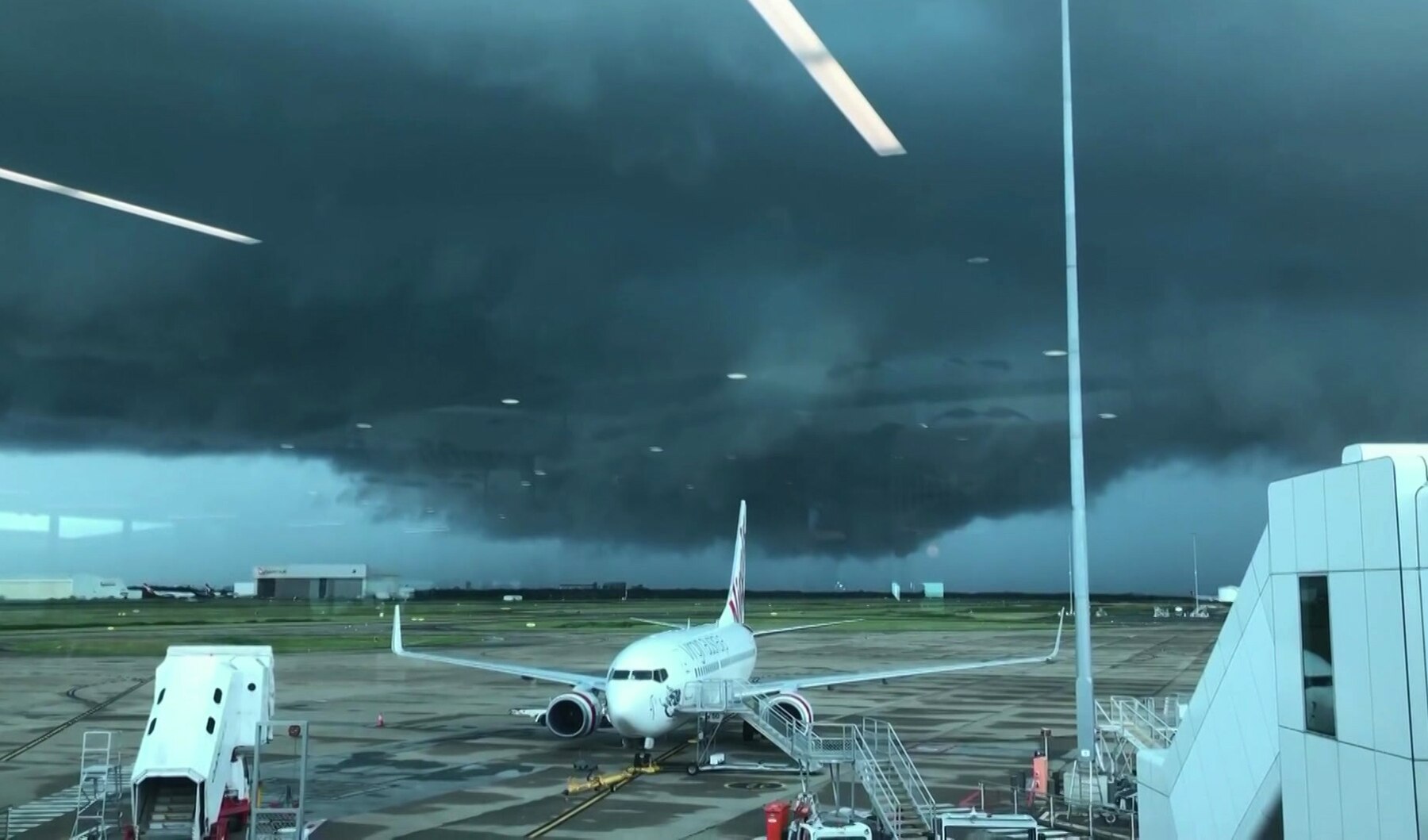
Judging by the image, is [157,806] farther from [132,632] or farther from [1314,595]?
[132,632]

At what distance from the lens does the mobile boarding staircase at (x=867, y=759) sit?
23453 millimetres

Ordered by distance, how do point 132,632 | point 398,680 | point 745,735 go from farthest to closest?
point 132,632, point 398,680, point 745,735

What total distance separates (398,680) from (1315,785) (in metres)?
67.6

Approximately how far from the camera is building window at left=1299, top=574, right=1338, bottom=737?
11.0 m

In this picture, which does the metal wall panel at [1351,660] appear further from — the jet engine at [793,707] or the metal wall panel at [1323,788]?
the jet engine at [793,707]

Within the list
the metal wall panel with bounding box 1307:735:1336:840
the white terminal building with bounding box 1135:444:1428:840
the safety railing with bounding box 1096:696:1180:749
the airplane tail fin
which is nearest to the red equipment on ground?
the safety railing with bounding box 1096:696:1180:749

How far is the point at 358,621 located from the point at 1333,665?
99.9 meters

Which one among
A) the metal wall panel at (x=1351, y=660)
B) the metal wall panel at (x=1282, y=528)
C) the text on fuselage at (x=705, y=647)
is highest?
the metal wall panel at (x=1282, y=528)

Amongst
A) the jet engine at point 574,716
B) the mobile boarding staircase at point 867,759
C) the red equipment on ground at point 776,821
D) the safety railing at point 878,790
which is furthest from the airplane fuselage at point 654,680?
the red equipment on ground at point 776,821

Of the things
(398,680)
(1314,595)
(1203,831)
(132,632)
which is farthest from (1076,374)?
(132,632)

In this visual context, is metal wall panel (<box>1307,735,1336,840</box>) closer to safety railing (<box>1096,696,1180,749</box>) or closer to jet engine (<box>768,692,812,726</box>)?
safety railing (<box>1096,696,1180,749</box>)

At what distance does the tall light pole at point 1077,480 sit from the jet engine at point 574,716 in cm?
1599

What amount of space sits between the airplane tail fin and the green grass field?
15471 millimetres

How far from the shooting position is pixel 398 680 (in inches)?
2862
